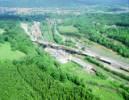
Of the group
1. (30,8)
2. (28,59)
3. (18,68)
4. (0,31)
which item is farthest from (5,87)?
(30,8)

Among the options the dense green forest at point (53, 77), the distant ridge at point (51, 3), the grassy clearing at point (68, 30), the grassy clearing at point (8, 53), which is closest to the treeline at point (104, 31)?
the dense green forest at point (53, 77)

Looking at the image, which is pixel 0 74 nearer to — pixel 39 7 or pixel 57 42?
pixel 57 42

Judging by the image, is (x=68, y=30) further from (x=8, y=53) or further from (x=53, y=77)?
(x=53, y=77)

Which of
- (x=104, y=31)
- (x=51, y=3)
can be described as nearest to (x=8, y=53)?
(x=104, y=31)

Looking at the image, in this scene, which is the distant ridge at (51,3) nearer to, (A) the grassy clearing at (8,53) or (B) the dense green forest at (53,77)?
(B) the dense green forest at (53,77)

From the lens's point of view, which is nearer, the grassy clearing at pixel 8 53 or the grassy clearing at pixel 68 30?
the grassy clearing at pixel 8 53

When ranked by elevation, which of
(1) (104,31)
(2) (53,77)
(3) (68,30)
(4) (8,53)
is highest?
(2) (53,77)
